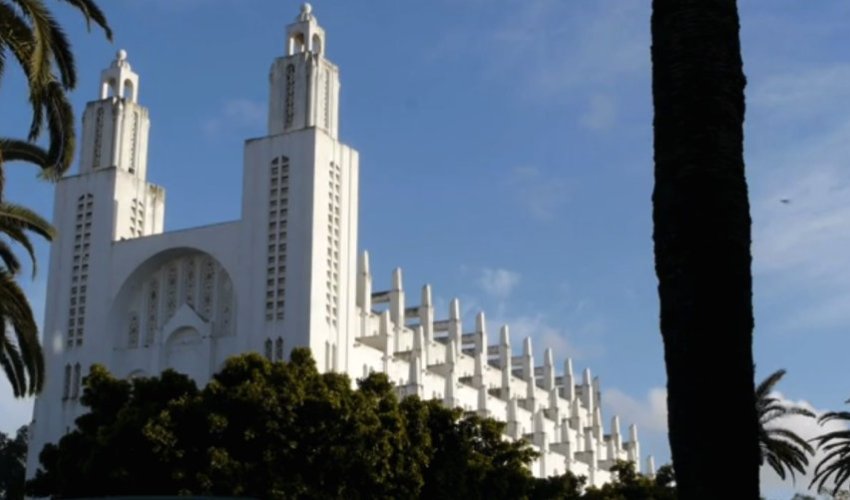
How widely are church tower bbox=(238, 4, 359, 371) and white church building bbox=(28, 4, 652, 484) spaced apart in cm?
6

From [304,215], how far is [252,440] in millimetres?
20773

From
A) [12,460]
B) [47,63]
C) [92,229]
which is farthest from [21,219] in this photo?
[12,460]

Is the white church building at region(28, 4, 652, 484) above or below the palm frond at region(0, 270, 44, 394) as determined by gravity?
above

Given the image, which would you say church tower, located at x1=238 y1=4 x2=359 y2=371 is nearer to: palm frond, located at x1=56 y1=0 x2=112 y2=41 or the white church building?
the white church building

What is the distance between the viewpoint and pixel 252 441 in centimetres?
3544

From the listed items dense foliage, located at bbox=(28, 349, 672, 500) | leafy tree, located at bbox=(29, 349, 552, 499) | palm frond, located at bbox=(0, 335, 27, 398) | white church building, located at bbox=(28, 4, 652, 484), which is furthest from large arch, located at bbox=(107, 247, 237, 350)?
palm frond, located at bbox=(0, 335, 27, 398)

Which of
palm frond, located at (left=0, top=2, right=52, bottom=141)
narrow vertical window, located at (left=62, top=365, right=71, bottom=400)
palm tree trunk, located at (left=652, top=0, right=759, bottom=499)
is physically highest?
narrow vertical window, located at (left=62, top=365, right=71, bottom=400)

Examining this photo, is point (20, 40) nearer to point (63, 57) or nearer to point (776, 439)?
point (63, 57)

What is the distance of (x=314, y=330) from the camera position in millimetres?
53594

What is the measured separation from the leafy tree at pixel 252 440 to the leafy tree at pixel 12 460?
46.6 m

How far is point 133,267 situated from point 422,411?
954 inches

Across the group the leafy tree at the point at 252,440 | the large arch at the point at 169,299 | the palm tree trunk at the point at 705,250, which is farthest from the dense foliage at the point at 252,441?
the palm tree trunk at the point at 705,250

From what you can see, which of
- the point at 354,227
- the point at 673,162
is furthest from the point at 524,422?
the point at 673,162

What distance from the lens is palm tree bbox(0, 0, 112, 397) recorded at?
18.2 m
